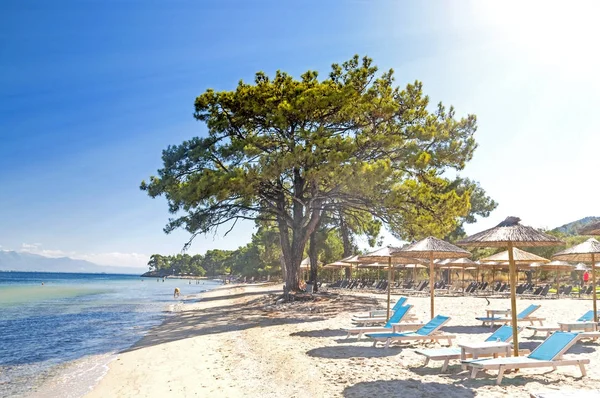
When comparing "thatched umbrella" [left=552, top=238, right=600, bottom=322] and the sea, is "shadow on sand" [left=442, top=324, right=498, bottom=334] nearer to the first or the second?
"thatched umbrella" [left=552, top=238, right=600, bottom=322]

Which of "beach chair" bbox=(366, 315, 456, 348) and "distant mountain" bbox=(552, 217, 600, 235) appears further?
"beach chair" bbox=(366, 315, 456, 348)

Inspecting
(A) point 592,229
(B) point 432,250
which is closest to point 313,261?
(B) point 432,250

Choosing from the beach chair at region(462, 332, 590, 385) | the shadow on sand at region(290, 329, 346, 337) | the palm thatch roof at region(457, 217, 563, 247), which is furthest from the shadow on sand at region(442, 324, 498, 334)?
the palm thatch roof at region(457, 217, 563, 247)

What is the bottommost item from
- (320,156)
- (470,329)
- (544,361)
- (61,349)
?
(61,349)

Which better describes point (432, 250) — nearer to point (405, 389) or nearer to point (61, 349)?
point (405, 389)

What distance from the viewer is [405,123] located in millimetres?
19359

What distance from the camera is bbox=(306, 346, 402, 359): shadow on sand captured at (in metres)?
8.04

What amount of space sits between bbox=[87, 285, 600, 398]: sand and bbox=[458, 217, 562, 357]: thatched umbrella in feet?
3.36

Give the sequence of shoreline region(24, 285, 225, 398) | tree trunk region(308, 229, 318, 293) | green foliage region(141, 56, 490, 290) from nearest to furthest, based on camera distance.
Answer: shoreline region(24, 285, 225, 398), green foliage region(141, 56, 490, 290), tree trunk region(308, 229, 318, 293)

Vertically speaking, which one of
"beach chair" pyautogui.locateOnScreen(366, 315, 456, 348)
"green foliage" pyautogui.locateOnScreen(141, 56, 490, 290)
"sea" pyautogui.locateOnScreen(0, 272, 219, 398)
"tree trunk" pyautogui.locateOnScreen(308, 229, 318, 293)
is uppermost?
"green foliage" pyautogui.locateOnScreen(141, 56, 490, 290)

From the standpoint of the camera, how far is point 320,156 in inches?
665

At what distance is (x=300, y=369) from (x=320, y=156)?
10524 millimetres

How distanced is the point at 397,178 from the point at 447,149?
311cm

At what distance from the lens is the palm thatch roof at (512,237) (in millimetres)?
6418
